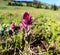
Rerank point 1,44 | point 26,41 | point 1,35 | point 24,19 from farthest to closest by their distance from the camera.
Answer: point 1,35 < point 1,44 < point 26,41 < point 24,19

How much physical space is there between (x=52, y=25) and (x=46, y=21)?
0.13 meters

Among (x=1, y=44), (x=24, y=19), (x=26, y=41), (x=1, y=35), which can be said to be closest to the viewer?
(x=24, y=19)

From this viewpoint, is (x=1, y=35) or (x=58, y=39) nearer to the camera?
(x=58, y=39)

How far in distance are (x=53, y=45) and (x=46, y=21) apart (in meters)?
0.40

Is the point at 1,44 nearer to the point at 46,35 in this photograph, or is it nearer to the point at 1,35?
the point at 1,35

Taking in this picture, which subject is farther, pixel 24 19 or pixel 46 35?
pixel 46 35

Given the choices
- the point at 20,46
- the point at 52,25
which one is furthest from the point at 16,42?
the point at 52,25

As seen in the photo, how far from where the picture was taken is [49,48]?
3.31m

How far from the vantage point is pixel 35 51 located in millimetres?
3244

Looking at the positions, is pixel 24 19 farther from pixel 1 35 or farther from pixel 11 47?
pixel 1 35

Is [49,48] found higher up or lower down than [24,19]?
lower down

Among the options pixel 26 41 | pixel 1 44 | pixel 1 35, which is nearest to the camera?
pixel 26 41

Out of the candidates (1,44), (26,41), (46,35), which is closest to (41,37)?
(46,35)

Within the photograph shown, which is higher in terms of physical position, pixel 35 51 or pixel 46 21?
pixel 46 21
